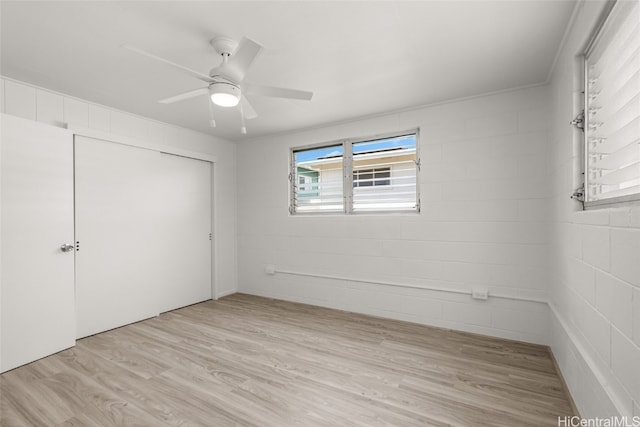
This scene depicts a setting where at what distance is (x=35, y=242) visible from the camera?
101 inches

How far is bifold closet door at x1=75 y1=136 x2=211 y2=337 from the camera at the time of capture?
3.10 meters

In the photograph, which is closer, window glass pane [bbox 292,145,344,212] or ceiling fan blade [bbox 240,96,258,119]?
ceiling fan blade [bbox 240,96,258,119]

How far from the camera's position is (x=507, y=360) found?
249cm

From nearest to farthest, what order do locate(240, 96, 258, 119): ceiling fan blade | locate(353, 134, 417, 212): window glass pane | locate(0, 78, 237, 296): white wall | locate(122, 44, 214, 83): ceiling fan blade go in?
1. locate(122, 44, 214, 83): ceiling fan blade
2. locate(240, 96, 258, 119): ceiling fan blade
3. locate(0, 78, 237, 296): white wall
4. locate(353, 134, 417, 212): window glass pane

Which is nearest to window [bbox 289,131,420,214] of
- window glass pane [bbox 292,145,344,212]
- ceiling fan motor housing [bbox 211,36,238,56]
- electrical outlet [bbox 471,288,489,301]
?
window glass pane [bbox 292,145,344,212]

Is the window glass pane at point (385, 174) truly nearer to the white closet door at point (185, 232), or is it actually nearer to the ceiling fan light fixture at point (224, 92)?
the ceiling fan light fixture at point (224, 92)

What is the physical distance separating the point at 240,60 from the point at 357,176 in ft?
7.67

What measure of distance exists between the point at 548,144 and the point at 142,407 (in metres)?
3.94

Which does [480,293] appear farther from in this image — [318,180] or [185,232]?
[185,232]

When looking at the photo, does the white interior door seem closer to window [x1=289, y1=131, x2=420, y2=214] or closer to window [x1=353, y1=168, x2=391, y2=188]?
window [x1=289, y1=131, x2=420, y2=214]

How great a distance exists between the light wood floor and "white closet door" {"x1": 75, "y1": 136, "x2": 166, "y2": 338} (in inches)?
12.0

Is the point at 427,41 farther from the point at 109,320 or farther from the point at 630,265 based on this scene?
the point at 109,320

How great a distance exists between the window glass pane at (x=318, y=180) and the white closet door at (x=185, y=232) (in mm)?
1420

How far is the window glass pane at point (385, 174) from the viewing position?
3.53m
